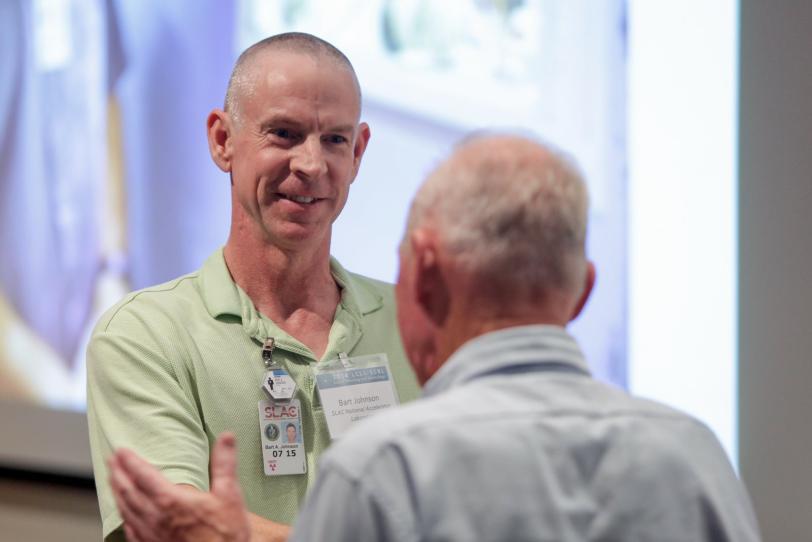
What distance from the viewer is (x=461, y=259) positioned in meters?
1.22

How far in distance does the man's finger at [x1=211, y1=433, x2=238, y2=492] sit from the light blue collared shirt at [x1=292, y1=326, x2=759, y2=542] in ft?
0.55

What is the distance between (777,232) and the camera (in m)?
3.36

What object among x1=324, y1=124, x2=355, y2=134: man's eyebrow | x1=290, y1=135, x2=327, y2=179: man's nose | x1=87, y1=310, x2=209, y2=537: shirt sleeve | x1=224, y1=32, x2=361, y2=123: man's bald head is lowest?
x1=87, y1=310, x2=209, y2=537: shirt sleeve

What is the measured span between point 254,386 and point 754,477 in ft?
6.66

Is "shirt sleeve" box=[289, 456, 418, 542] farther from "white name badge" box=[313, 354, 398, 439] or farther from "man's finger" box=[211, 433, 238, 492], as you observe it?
"white name badge" box=[313, 354, 398, 439]

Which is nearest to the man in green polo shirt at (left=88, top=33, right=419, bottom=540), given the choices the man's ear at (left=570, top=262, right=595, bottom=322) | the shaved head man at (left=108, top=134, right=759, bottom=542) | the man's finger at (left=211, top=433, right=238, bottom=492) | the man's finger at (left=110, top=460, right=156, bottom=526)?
the man's finger at (left=110, top=460, right=156, bottom=526)

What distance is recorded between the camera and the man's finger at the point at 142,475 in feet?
4.51

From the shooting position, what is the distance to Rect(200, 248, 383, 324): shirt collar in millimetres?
2059

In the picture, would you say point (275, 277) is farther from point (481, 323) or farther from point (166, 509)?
point (481, 323)

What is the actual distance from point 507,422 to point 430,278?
7.9 inches

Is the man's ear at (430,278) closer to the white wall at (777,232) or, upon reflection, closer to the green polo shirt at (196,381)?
the green polo shirt at (196,381)

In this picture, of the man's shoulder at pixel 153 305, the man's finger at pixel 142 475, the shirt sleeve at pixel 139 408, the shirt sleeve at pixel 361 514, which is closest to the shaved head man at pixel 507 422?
the shirt sleeve at pixel 361 514

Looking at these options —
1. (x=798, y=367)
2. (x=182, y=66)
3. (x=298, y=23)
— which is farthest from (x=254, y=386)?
(x=182, y=66)

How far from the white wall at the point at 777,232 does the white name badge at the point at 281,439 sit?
1.86 metres
